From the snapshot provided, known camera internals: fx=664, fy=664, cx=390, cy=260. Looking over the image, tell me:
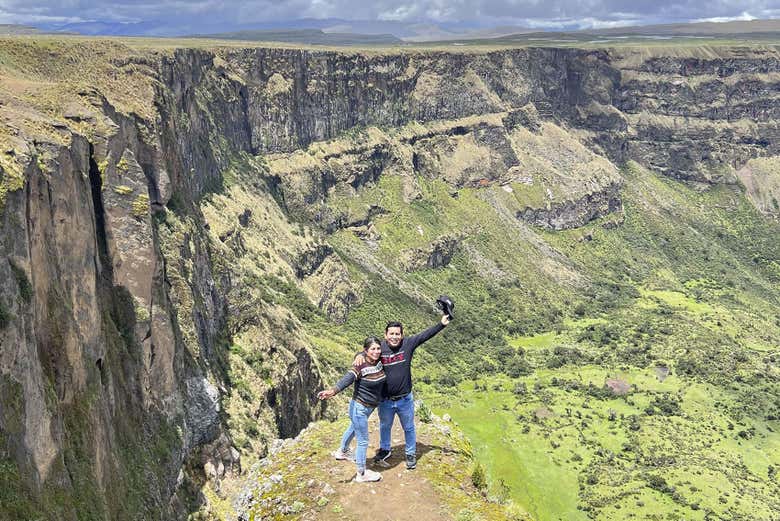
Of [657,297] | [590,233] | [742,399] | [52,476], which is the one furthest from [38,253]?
[590,233]

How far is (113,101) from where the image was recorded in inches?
1839

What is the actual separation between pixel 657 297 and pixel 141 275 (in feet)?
509

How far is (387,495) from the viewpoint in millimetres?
20984

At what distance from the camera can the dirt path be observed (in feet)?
66.2

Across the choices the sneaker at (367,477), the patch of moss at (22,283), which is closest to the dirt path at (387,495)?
the sneaker at (367,477)

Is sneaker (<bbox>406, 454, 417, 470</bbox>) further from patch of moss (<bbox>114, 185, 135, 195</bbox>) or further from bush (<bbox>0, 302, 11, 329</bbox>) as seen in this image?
patch of moss (<bbox>114, 185, 135, 195</bbox>)

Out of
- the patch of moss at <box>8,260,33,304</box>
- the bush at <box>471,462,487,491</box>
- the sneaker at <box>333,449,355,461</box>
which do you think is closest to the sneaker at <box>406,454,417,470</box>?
the sneaker at <box>333,449,355,461</box>

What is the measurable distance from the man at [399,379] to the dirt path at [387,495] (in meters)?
0.57

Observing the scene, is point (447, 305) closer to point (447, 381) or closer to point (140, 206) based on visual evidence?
point (140, 206)

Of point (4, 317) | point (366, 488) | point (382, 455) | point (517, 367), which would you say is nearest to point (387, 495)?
point (366, 488)

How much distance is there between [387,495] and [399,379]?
143 inches

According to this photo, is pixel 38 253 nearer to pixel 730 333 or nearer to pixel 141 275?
pixel 141 275

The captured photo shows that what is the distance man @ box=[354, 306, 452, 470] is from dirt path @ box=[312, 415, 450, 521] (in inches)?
22.5

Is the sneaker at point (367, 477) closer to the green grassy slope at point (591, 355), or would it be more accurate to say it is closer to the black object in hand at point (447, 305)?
the black object in hand at point (447, 305)
